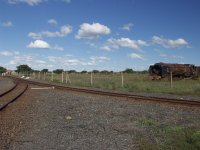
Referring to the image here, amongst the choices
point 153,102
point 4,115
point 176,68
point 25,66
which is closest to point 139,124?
point 4,115

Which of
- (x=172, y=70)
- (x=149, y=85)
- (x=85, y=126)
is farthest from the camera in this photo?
(x=172, y=70)

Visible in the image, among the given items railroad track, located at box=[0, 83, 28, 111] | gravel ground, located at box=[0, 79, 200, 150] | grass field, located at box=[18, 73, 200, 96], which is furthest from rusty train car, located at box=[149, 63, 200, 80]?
gravel ground, located at box=[0, 79, 200, 150]

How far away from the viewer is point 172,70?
46.7 metres

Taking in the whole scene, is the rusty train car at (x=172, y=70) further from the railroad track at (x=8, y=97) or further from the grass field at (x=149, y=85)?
the railroad track at (x=8, y=97)

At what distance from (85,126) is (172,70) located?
3747 cm

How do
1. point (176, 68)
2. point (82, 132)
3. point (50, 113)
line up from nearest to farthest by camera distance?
1. point (82, 132)
2. point (50, 113)
3. point (176, 68)

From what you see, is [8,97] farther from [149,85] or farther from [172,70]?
[172,70]

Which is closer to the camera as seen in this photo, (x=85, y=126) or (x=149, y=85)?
(x=85, y=126)

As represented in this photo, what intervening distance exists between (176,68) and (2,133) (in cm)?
4034

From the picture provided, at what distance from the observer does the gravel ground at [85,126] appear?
816 cm

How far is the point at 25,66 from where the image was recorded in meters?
176

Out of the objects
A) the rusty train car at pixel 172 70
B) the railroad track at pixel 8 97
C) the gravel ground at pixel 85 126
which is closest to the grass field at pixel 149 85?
the rusty train car at pixel 172 70

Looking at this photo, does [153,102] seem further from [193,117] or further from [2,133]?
[2,133]

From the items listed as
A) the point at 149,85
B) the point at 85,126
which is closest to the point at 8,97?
the point at 85,126
